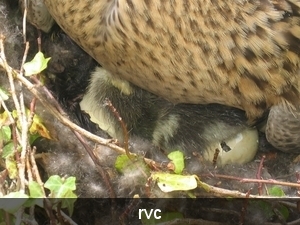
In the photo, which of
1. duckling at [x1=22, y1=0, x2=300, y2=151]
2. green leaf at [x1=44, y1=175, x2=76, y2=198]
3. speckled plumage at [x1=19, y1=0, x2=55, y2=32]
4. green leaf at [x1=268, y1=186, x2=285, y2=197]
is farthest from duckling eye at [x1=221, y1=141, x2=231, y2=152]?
speckled plumage at [x1=19, y1=0, x2=55, y2=32]

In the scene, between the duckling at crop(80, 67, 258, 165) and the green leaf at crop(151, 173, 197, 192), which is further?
the duckling at crop(80, 67, 258, 165)

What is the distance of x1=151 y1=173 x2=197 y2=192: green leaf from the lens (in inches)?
62.1

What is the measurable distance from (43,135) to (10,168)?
19cm

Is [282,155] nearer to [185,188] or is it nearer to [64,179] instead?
[185,188]

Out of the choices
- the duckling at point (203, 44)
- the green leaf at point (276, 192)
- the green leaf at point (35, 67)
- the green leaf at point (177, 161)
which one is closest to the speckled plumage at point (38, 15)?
the duckling at point (203, 44)

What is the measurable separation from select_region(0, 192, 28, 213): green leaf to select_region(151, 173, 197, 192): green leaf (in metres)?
0.31

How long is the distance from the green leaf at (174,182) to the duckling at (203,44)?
0.91 feet

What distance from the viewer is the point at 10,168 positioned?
163 centimetres

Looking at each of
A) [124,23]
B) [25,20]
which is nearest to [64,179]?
[124,23]

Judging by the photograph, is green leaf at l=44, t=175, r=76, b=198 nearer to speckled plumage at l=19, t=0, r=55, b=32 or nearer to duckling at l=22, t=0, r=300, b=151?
duckling at l=22, t=0, r=300, b=151

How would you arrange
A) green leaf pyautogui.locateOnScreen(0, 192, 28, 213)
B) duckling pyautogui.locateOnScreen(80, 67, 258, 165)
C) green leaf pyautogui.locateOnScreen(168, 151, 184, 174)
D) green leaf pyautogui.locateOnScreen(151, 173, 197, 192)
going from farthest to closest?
duckling pyautogui.locateOnScreen(80, 67, 258, 165) < green leaf pyautogui.locateOnScreen(168, 151, 184, 174) < green leaf pyautogui.locateOnScreen(151, 173, 197, 192) < green leaf pyautogui.locateOnScreen(0, 192, 28, 213)

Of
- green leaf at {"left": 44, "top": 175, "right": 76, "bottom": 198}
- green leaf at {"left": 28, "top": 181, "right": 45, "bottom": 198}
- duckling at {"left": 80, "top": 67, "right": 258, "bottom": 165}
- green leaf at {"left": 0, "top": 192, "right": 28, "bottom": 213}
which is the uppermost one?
green leaf at {"left": 0, "top": 192, "right": 28, "bottom": 213}

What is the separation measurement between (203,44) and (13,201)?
59cm

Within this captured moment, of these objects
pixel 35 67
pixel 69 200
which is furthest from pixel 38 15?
pixel 69 200
